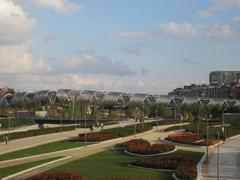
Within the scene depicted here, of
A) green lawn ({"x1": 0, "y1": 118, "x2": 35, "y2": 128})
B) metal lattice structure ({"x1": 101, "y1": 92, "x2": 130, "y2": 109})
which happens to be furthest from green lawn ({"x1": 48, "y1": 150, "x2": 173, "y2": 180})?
metal lattice structure ({"x1": 101, "y1": 92, "x2": 130, "y2": 109})

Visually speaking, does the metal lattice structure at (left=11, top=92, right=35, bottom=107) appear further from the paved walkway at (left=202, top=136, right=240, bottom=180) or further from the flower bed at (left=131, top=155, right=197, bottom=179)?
the flower bed at (left=131, top=155, right=197, bottom=179)

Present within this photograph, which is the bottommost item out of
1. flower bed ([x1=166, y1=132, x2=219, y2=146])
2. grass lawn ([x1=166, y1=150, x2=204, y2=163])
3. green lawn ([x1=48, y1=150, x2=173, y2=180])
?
green lawn ([x1=48, y1=150, x2=173, y2=180])

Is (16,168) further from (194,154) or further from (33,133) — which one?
(33,133)

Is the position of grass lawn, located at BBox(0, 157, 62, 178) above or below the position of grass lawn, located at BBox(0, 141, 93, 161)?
below

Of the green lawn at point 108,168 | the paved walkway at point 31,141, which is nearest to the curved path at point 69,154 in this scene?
the green lawn at point 108,168

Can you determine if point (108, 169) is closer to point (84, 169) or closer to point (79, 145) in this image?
point (84, 169)

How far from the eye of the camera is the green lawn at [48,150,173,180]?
3048 cm

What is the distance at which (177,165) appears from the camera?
3269 cm

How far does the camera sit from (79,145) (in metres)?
49.6

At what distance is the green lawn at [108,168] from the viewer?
30.5 m

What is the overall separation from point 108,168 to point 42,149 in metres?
14.5

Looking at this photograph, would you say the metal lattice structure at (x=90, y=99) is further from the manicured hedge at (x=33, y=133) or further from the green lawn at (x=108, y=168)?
the green lawn at (x=108, y=168)

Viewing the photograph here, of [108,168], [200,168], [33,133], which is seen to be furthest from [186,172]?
[33,133]

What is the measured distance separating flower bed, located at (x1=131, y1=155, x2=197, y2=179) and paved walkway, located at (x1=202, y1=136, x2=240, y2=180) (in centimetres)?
94
